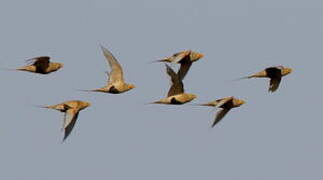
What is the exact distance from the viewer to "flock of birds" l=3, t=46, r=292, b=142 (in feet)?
133

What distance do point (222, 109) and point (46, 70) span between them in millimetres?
5823

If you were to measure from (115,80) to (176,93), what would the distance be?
2.18m

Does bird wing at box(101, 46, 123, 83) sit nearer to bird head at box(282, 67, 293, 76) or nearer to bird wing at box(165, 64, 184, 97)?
bird wing at box(165, 64, 184, 97)

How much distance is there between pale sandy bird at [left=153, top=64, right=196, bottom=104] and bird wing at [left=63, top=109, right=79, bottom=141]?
2.61 metres

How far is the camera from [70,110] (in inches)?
1581

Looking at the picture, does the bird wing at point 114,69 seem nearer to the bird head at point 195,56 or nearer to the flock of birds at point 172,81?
the flock of birds at point 172,81

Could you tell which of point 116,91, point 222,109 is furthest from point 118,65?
point 222,109

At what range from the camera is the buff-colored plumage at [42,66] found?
4112cm

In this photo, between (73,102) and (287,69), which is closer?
(73,102)

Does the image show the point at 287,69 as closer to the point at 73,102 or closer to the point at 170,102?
the point at 170,102

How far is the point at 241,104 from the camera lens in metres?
42.2

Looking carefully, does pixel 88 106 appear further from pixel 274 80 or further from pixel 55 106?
pixel 274 80

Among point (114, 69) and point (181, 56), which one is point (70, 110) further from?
point (181, 56)

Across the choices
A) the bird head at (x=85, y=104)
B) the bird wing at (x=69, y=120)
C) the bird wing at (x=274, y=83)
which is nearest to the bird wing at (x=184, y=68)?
the bird wing at (x=274, y=83)
